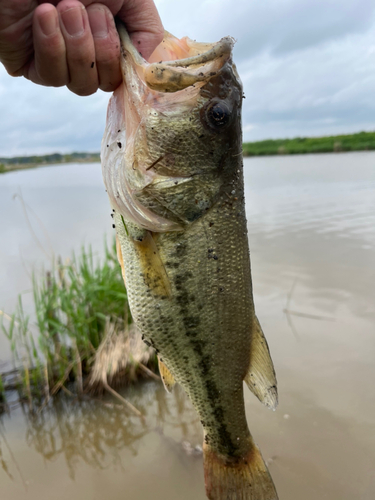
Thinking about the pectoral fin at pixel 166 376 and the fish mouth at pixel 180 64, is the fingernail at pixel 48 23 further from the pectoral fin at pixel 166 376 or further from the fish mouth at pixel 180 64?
the pectoral fin at pixel 166 376

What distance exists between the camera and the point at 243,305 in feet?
6.41

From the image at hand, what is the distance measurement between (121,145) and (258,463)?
6.40 ft

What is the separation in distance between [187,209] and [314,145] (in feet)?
142

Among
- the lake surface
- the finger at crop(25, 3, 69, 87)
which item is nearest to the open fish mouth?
the finger at crop(25, 3, 69, 87)

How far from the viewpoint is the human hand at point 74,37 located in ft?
5.06

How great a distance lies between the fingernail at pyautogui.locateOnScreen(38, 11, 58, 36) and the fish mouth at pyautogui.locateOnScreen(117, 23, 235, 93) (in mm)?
316

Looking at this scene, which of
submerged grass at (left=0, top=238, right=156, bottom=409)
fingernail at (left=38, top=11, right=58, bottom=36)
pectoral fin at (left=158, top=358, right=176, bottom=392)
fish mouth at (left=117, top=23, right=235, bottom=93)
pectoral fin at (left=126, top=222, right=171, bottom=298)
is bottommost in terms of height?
submerged grass at (left=0, top=238, right=156, bottom=409)

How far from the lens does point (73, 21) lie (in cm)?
157

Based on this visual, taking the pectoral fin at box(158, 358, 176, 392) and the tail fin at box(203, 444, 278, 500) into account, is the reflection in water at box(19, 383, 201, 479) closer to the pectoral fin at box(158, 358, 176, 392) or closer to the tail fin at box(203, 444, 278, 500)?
the tail fin at box(203, 444, 278, 500)

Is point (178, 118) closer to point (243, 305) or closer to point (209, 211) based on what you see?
point (209, 211)

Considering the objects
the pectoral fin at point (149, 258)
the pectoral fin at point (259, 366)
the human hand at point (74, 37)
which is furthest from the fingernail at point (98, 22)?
the pectoral fin at point (259, 366)

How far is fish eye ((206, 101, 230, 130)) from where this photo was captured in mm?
1743

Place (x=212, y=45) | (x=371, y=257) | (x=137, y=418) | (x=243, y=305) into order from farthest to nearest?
1. (x=371, y=257)
2. (x=137, y=418)
3. (x=243, y=305)
4. (x=212, y=45)

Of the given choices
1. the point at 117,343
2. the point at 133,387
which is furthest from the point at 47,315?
the point at 133,387
